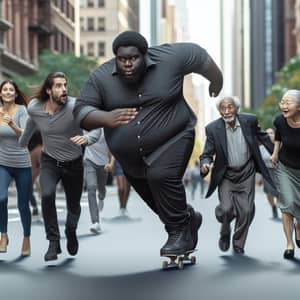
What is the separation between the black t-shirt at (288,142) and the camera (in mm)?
9203

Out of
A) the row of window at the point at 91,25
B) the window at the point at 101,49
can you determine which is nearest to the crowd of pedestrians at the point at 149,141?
the window at the point at 101,49

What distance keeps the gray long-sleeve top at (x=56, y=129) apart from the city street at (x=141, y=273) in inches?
38.7

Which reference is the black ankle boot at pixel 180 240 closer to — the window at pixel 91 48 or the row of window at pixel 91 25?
the window at pixel 91 48

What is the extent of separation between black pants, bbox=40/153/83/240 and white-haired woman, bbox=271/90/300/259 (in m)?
1.92

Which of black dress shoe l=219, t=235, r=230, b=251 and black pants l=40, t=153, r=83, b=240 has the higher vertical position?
black pants l=40, t=153, r=83, b=240

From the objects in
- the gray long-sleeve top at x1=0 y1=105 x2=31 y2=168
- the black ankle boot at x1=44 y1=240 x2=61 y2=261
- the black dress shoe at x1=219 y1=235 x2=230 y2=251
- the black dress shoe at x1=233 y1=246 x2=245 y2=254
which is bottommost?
the black dress shoe at x1=233 y1=246 x2=245 y2=254

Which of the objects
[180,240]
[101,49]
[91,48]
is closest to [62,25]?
[91,48]

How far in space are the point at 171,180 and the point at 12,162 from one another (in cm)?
200

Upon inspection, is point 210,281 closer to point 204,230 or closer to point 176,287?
point 176,287

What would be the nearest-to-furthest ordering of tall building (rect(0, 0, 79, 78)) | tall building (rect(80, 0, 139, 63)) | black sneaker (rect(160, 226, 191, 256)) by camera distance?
black sneaker (rect(160, 226, 191, 256)) < tall building (rect(0, 0, 79, 78)) < tall building (rect(80, 0, 139, 63))

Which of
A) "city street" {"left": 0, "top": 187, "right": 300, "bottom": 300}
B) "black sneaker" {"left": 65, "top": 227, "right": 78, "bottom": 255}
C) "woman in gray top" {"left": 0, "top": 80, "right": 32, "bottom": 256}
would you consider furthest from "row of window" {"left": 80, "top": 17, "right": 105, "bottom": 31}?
"black sneaker" {"left": 65, "top": 227, "right": 78, "bottom": 255}

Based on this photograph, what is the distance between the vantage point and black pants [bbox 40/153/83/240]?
877 centimetres

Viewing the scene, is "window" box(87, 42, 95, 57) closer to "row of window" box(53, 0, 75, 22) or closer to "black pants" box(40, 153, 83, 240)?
"row of window" box(53, 0, 75, 22)

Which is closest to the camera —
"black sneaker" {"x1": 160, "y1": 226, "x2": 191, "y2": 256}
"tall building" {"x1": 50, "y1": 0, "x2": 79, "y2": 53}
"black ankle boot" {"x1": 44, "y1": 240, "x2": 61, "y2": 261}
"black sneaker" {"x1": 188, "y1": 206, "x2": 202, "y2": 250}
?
"black sneaker" {"x1": 160, "y1": 226, "x2": 191, "y2": 256}
